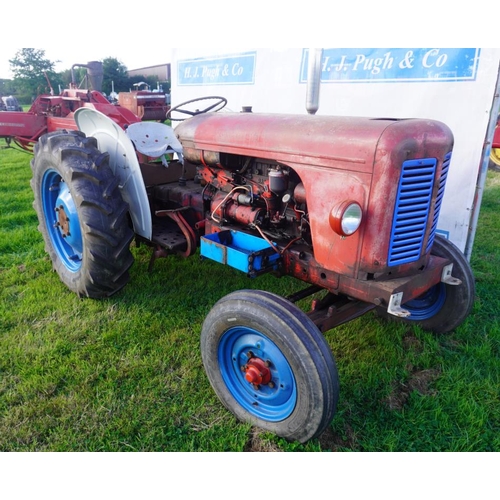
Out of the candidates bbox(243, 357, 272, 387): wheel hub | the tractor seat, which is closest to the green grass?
bbox(243, 357, 272, 387): wheel hub

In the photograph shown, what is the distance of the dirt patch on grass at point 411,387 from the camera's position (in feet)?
8.41

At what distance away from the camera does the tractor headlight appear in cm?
204

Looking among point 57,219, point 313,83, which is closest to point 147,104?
point 57,219

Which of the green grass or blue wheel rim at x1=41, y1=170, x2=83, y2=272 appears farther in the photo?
blue wheel rim at x1=41, y1=170, x2=83, y2=272

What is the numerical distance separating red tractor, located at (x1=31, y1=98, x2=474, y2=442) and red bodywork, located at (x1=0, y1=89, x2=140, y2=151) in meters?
4.11

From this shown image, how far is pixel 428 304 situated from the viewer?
3.15 metres

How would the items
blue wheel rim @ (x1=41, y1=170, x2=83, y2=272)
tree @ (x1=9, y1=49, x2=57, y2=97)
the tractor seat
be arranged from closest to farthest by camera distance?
blue wheel rim @ (x1=41, y1=170, x2=83, y2=272)
the tractor seat
tree @ (x1=9, y1=49, x2=57, y2=97)

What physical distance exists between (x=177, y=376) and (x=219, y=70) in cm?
453

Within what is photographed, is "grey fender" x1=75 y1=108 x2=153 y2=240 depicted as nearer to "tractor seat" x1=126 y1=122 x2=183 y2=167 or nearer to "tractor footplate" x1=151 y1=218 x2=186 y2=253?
"tractor footplate" x1=151 y1=218 x2=186 y2=253

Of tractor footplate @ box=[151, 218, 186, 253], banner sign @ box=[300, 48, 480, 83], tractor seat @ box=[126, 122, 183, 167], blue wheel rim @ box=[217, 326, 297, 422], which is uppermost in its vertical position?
banner sign @ box=[300, 48, 480, 83]

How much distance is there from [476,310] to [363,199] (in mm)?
1998

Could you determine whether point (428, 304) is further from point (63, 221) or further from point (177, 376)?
point (63, 221)

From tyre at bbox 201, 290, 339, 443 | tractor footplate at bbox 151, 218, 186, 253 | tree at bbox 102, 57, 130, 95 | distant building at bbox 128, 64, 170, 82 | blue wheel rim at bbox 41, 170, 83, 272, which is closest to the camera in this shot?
tyre at bbox 201, 290, 339, 443

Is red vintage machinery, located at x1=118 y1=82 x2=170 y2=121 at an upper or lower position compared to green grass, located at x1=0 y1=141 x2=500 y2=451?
upper
